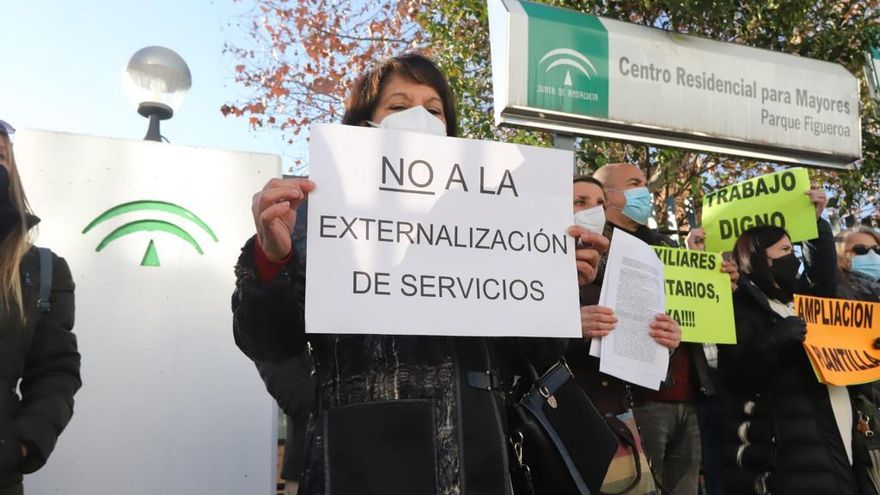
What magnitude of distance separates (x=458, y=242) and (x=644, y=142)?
10.8ft

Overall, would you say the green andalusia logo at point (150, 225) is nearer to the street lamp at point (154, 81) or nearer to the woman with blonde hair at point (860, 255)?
the street lamp at point (154, 81)

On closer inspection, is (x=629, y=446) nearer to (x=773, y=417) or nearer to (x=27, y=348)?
(x=773, y=417)

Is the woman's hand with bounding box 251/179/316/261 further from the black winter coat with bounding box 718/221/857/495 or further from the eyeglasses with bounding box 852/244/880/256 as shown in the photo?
the eyeglasses with bounding box 852/244/880/256

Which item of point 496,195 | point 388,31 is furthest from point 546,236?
point 388,31

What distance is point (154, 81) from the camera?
4.50 metres

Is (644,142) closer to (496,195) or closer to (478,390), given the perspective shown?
(496,195)

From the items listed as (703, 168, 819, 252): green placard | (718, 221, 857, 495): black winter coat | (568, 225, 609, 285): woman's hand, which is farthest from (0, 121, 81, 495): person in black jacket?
(703, 168, 819, 252): green placard

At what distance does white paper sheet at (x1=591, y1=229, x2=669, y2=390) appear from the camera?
2.43 metres

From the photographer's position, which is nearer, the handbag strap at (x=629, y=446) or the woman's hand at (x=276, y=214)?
the woman's hand at (x=276, y=214)

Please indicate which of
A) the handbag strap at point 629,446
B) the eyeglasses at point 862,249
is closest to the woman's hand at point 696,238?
the eyeglasses at point 862,249

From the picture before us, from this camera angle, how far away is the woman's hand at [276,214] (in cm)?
150

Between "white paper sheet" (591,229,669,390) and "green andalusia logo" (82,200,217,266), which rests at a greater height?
"green andalusia logo" (82,200,217,266)

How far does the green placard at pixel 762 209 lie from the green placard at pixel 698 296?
63 centimetres

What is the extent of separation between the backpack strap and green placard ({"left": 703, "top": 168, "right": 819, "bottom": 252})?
328 centimetres
